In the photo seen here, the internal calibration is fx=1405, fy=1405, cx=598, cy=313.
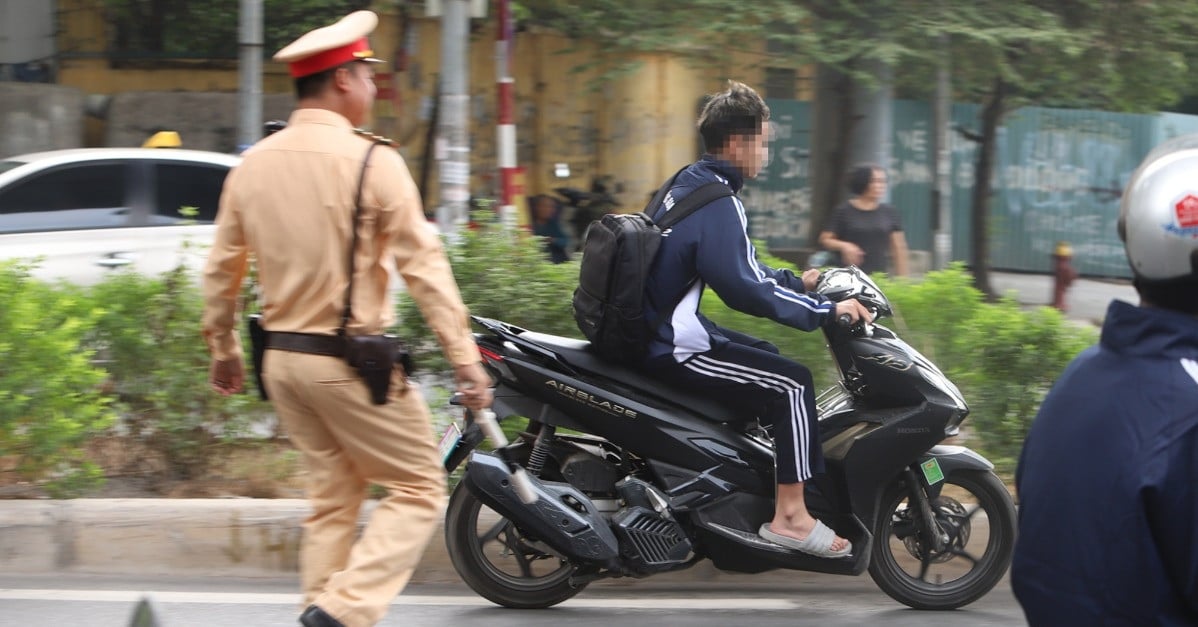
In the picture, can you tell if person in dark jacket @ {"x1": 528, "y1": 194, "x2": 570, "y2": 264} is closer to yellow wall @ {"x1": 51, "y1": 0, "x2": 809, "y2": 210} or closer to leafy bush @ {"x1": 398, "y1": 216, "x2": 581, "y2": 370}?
yellow wall @ {"x1": 51, "y1": 0, "x2": 809, "y2": 210}

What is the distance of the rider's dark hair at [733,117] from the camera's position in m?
4.34

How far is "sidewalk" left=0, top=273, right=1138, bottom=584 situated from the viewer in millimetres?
4797

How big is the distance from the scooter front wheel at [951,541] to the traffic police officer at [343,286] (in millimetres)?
1654

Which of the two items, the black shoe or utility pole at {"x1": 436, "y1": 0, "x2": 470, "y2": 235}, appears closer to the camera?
the black shoe

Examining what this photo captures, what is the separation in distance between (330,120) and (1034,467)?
212 centimetres

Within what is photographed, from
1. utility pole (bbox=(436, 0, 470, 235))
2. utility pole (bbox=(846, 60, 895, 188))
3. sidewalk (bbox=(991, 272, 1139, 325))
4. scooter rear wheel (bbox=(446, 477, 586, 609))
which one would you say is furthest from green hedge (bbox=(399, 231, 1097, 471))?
sidewalk (bbox=(991, 272, 1139, 325))

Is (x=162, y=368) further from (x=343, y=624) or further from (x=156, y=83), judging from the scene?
(x=156, y=83)

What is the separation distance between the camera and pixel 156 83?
15344 millimetres

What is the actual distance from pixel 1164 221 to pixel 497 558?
3004 mm

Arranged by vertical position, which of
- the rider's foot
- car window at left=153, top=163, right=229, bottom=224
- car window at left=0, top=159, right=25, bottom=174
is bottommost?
the rider's foot

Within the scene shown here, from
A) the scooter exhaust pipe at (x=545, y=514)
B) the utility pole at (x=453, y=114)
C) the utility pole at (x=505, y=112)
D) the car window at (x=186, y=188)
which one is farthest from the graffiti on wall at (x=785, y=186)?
Answer: the scooter exhaust pipe at (x=545, y=514)

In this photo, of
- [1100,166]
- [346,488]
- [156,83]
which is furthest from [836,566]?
[1100,166]

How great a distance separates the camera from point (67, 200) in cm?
884

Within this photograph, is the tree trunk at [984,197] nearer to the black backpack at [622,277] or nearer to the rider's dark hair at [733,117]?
the rider's dark hair at [733,117]
